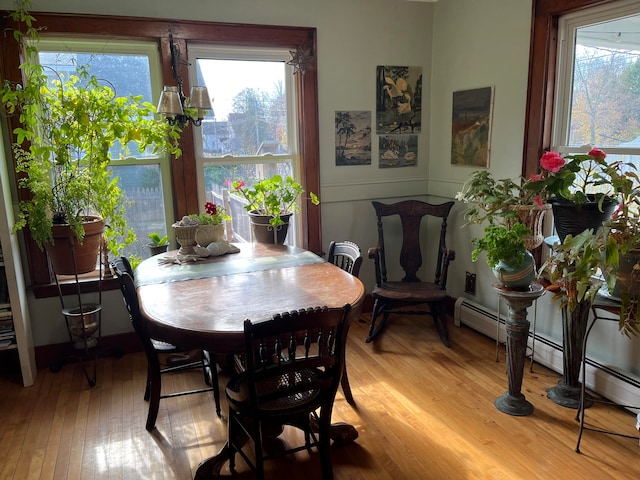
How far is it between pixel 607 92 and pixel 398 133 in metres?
1.52

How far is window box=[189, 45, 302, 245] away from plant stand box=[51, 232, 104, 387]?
92 cm

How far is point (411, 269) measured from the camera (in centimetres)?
372

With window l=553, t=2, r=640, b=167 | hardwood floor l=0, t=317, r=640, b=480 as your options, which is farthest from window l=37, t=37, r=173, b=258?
window l=553, t=2, r=640, b=167

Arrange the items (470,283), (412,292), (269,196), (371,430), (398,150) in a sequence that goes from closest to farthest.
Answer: (371,430)
(269,196)
(412,292)
(470,283)
(398,150)

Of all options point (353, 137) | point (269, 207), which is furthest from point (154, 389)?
point (353, 137)

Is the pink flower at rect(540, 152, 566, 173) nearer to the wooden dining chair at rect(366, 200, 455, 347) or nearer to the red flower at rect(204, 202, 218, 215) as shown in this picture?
the wooden dining chair at rect(366, 200, 455, 347)

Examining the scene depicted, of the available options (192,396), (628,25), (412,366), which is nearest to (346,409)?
(412,366)

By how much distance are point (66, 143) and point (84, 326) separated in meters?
1.11

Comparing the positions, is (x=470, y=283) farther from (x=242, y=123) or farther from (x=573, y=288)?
(x=242, y=123)

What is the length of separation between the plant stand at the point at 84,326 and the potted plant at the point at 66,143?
0.19 metres

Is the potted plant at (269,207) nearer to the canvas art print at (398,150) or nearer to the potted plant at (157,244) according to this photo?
the potted plant at (157,244)

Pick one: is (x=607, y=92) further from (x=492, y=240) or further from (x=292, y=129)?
(x=292, y=129)

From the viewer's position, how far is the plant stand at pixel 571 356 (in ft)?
8.13

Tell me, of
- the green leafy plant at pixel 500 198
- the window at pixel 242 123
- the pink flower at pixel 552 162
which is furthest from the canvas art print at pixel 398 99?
the pink flower at pixel 552 162
